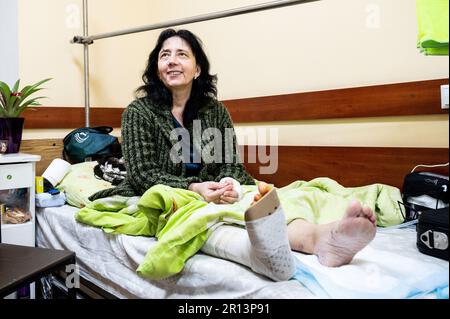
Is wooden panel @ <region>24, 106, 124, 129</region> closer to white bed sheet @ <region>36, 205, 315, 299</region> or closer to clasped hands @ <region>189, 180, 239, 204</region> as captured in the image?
white bed sheet @ <region>36, 205, 315, 299</region>

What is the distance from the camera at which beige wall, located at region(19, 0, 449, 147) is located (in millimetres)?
1251

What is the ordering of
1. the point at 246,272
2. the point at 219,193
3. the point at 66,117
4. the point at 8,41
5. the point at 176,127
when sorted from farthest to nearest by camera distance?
the point at 66,117
the point at 8,41
the point at 176,127
the point at 219,193
the point at 246,272

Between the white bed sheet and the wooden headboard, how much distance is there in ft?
1.83

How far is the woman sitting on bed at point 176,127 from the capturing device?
3.60ft

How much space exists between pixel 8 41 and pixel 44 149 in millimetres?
498

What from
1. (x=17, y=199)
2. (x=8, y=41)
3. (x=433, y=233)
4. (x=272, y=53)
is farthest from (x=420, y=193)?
(x=8, y=41)

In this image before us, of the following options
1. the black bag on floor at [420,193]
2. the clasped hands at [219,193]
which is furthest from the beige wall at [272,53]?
the clasped hands at [219,193]

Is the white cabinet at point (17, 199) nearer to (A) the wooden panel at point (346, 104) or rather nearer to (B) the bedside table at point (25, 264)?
(B) the bedside table at point (25, 264)

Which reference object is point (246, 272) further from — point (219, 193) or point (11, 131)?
point (11, 131)

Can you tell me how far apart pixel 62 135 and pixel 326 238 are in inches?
59.8

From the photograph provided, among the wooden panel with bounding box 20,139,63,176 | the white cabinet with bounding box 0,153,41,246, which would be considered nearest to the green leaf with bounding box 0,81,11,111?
the white cabinet with bounding box 0,153,41,246

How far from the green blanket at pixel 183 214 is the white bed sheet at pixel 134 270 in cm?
3

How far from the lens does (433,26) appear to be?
585 mm
